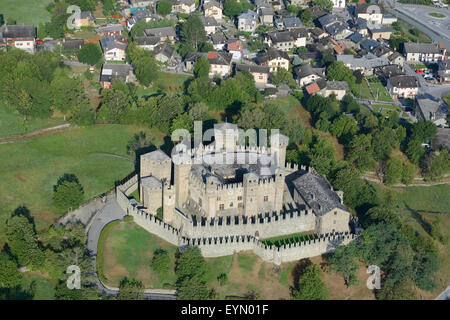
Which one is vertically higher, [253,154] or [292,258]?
[253,154]

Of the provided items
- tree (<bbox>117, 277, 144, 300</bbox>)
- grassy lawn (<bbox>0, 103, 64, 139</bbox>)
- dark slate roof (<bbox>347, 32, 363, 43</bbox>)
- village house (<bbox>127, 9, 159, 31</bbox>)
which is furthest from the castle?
village house (<bbox>127, 9, 159, 31</bbox>)

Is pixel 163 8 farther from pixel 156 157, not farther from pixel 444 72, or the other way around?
pixel 156 157

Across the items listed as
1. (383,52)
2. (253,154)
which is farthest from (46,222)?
(383,52)

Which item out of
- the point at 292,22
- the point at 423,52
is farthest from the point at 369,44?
the point at 292,22

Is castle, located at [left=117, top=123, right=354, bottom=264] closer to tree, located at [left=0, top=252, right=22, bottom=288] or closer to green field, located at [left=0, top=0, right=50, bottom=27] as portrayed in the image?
tree, located at [left=0, top=252, right=22, bottom=288]

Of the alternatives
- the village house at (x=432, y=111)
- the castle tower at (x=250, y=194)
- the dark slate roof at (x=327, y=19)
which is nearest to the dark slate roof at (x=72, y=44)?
the dark slate roof at (x=327, y=19)

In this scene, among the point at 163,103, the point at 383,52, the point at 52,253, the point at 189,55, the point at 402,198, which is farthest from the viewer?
the point at 383,52

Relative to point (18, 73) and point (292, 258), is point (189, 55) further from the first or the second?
point (292, 258)

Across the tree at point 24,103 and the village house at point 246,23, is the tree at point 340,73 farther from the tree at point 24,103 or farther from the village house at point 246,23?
the tree at point 24,103
